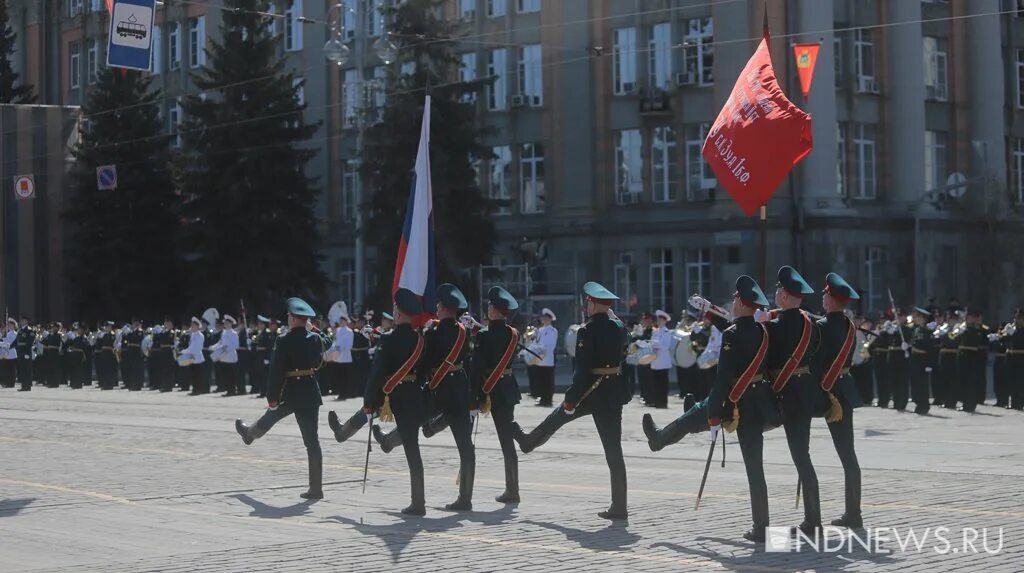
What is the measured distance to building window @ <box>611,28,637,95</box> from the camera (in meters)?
48.5

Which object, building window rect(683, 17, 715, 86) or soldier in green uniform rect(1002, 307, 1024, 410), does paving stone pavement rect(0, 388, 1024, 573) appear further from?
building window rect(683, 17, 715, 86)

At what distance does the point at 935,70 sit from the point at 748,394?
1668 inches

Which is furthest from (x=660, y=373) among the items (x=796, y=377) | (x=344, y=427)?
(x=796, y=377)

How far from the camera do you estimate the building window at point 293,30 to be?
5631 cm

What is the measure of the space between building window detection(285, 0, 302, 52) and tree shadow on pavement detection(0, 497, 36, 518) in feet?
144

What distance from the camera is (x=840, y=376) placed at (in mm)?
11414

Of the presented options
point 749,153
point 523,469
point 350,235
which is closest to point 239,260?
point 350,235

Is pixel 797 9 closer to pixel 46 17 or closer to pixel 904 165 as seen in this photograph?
pixel 904 165

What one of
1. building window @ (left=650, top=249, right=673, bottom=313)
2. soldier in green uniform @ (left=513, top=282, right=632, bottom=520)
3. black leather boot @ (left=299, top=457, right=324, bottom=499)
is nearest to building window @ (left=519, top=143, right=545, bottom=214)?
building window @ (left=650, top=249, right=673, bottom=313)

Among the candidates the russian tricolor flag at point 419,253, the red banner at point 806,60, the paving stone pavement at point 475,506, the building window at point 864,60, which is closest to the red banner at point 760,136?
the paving stone pavement at point 475,506

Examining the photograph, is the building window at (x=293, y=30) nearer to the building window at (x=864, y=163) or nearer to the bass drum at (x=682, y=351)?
the building window at (x=864, y=163)

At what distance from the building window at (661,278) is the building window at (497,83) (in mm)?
7770

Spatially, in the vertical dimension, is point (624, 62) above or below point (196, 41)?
below

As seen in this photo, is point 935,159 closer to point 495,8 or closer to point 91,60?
point 495,8
